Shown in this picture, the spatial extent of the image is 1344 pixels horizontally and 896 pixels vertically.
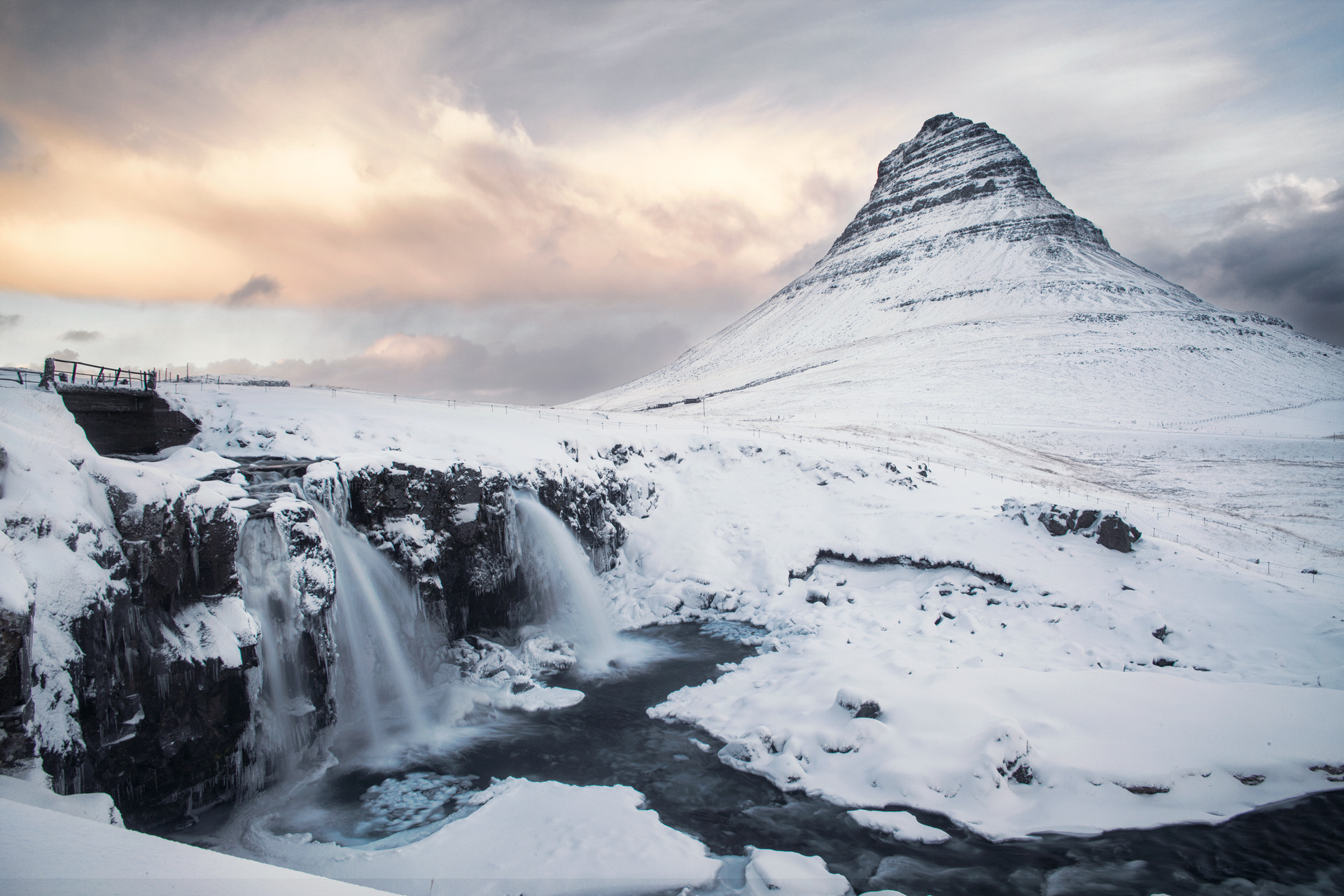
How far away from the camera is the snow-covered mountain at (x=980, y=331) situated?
7131cm

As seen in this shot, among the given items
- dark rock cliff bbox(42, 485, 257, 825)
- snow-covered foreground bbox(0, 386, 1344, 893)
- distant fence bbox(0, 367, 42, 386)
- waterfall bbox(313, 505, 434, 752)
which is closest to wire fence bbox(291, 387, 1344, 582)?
snow-covered foreground bbox(0, 386, 1344, 893)

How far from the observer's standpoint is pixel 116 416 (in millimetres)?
16000

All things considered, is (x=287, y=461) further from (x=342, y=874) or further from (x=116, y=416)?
(x=342, y=874)

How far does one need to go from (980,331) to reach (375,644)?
102435mm

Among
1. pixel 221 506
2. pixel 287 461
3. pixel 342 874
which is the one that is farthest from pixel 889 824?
pixel 287 461

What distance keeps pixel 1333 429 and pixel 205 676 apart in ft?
268

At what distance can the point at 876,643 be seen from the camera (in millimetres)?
17328

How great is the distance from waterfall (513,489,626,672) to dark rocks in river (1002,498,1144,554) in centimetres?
1535

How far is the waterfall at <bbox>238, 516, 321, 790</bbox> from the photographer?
11.8 meters

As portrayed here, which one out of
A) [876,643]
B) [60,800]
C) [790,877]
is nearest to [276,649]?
[60,800]

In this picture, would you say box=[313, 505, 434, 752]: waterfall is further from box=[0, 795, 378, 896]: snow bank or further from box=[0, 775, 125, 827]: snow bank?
box=[0, 795, 378, 896]: snow bank

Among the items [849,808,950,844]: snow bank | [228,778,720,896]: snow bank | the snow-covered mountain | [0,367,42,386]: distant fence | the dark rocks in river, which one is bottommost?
[228,778,720,896]: snow bank

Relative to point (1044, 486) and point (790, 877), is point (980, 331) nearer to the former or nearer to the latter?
point (1044, 486)

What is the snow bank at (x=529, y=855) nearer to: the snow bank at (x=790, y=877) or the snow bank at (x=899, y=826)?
the snow bank at (x=790, y=877)
